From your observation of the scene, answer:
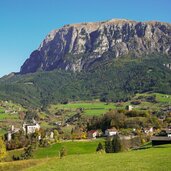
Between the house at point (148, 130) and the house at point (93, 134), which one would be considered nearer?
the house at point (148, 130)

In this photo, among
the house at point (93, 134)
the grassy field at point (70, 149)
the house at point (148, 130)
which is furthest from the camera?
the house at point (93, 134)

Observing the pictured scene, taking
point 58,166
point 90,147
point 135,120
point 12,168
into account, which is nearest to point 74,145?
point 90,147

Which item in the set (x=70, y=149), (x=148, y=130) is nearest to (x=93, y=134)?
(x=148, y=130)

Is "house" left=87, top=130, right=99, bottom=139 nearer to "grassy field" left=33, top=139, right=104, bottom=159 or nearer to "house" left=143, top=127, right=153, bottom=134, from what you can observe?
"house" left=143, top=127, right=153, bottom=134

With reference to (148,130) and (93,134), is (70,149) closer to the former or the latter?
(93,134)

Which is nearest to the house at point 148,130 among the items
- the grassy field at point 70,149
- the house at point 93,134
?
the house at point 93,134

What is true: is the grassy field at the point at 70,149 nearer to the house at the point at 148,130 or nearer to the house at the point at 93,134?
the house at the point at 93,134

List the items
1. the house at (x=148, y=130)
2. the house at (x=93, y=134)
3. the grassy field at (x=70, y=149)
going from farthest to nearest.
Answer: the house at (x=93, y=134), the house at (x=148, y=130), the grassy field at (x=70, y=149)

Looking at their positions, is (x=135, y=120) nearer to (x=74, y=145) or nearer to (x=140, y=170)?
(x=74, y=145)

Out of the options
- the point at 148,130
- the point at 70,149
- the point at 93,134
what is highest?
the point at 148,130

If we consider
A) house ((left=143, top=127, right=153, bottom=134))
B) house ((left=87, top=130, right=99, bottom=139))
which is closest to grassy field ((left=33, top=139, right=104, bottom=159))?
house ((left=87, top=130, right=99, bottom=139))

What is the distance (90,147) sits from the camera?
9856 cm

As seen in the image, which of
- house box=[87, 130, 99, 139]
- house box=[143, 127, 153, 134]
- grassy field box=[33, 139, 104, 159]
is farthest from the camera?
house box=[87, 130, 99, 139]

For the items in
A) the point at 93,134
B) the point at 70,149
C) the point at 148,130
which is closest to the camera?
the point at 70,149
